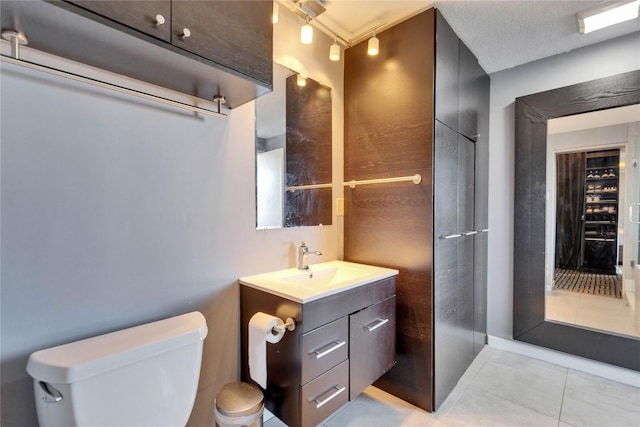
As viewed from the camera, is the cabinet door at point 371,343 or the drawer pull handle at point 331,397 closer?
the drawer pull handle at point 331,397

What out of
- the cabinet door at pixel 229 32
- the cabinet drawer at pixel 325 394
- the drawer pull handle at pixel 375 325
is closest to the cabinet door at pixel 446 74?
the cabinet door at pixel 229 32

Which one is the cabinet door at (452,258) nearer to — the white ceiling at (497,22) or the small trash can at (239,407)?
the white ceiling at (497,22)

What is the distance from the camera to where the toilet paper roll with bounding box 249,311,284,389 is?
1235 mm

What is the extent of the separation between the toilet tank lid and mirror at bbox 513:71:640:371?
2.56 m

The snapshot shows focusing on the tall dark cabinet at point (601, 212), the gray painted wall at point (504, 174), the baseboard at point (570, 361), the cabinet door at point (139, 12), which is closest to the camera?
the cabinet door at point (139, 12)

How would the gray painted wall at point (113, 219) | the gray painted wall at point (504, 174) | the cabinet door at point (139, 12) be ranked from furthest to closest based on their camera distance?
the gray painted wall at point (504, 174) < the gray painted wall at point (113, 219) < the cabinet door at point (139, 12)

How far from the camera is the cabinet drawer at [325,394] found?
1.24 meters

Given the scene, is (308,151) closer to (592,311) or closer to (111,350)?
(111,350)

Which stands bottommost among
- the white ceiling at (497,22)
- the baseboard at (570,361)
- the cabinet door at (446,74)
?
the baseboard at (570,361)

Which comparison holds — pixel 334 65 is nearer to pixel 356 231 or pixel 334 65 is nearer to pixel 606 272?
pixel 356 231

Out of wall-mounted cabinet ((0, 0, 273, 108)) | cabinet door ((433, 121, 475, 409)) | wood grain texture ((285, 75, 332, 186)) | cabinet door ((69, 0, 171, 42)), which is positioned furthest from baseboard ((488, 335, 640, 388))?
cabinet door ((69, 0, 171, 42))

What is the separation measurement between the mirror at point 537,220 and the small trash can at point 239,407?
2.32 meters

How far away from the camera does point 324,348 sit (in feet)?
4.32

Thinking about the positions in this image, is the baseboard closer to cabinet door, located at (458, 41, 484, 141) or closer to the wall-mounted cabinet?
cabinet door, located at (458, 41, 484, 141)
